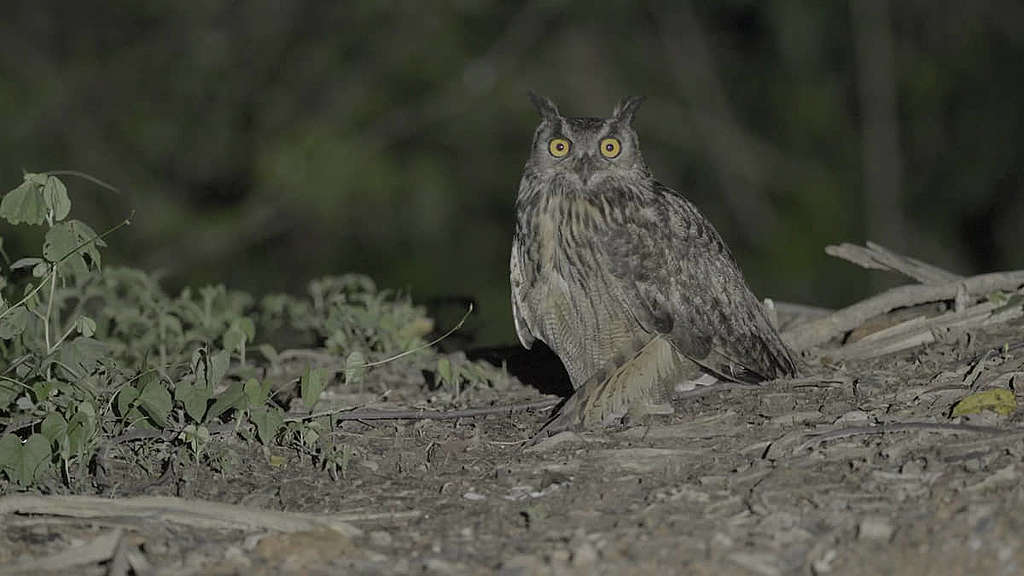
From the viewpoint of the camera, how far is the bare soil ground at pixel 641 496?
2619mm

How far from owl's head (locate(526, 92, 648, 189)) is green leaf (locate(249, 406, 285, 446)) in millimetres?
1272

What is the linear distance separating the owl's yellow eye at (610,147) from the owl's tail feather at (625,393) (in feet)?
1.96

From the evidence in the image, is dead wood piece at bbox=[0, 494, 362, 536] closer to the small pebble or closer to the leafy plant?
the leafy plant

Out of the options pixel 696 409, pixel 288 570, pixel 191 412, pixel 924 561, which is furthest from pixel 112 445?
pixel 924 561

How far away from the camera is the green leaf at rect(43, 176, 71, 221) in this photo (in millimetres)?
3230

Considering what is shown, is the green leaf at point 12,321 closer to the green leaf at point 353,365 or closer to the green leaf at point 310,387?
the green leaf at point 310,387

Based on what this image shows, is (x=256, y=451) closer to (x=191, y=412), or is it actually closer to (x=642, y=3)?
(x=191, y=412)

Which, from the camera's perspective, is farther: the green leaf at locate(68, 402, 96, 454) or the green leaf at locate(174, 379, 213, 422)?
the green leaf at locate(174, 379, 213, 422)

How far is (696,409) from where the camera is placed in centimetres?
386

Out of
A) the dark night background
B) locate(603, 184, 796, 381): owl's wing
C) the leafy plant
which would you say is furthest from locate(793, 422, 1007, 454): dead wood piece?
the dark night background

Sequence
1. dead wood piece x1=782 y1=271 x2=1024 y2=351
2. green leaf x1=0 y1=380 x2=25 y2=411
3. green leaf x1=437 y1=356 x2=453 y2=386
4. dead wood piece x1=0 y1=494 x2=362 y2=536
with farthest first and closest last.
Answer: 1. dead wood piece x1=782 y1=271 x2=1024 y2=351
2. green leaf x1=437 y1=356 x2=453 y2=386
3. green leaf x1=0 y1=380 x2=25 y2=411
4. dead wood piece x1=0 y1=494 x2=362 y2=536

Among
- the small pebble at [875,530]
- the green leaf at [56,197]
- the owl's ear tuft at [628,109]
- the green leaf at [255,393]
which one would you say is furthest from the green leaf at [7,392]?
the small pebble at [875,530]

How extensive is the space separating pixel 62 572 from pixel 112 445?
629 millimetres

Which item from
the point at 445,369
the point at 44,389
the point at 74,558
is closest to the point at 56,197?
the point at 44,389
